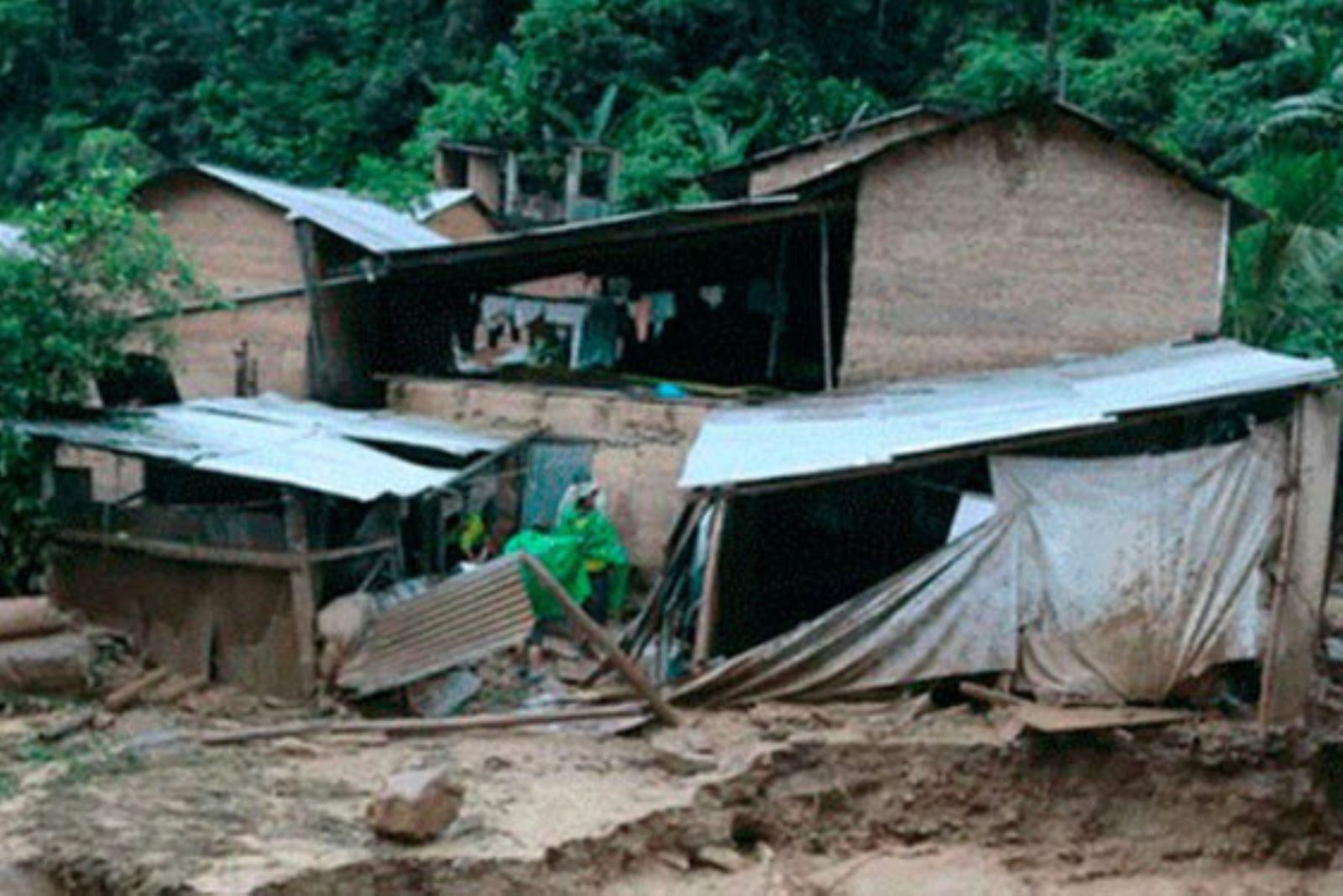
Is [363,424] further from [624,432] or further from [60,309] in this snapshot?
[60,309]

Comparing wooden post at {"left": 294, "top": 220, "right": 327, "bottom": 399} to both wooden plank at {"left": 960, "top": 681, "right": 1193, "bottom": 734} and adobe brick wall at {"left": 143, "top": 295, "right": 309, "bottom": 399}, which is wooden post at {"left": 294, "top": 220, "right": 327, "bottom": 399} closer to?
adobe brick wall at {"left": 143, "top": 295, "right": 309, "bottom": 399}

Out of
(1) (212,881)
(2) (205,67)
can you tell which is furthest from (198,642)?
(2) (205,67)

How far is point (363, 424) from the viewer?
14.0 m

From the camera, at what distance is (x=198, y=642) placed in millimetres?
11070

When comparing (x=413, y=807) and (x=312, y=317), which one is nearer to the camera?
(x=413, y=807)

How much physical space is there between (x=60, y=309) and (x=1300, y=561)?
933 cm

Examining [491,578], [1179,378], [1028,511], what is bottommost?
[491,578]

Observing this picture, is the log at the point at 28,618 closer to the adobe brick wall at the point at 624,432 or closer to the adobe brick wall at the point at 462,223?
the adobe brick wall at the point at 624,432

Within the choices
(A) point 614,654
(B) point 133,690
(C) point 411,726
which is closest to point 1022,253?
(A) point 614,654

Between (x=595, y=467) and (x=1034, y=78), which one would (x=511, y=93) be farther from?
(x=595, y=467)

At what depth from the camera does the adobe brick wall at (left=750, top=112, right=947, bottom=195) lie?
62.1 ft

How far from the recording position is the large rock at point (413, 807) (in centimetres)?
760

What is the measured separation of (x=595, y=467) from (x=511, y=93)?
19956mm

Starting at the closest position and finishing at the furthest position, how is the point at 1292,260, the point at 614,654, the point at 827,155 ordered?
the point at 614,654 → the point at 1292,260 → the point at 827,155
